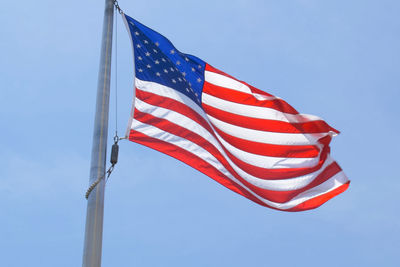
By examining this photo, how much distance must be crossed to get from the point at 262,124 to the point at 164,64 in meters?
2.78

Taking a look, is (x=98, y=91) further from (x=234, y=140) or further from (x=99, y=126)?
(x=234, y=140)

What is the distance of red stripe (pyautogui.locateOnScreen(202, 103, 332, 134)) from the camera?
44.6 feet

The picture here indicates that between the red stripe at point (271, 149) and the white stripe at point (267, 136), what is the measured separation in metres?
0.09

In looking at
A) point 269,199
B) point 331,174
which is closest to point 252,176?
point 269,199

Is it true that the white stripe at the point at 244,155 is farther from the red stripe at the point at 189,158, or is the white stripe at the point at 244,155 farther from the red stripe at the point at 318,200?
the red stripe at the point at 318,200

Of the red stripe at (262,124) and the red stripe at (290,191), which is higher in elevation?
the red stripe at (262,124)

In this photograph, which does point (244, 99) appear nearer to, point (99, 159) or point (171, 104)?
point (171, 104)

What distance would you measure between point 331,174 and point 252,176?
181 centimetres

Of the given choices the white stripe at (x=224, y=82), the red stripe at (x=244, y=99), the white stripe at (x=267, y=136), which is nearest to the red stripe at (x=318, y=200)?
the white stripe at (x=267, y=136)

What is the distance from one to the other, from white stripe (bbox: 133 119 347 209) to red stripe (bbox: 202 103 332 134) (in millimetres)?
1308

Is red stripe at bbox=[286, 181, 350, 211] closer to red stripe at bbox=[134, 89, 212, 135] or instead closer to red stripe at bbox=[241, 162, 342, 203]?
red stripe at bbox=[241, 162, 342, 203]

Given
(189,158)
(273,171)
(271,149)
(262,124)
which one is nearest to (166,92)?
(189,158)

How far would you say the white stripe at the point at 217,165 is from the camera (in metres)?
11.6

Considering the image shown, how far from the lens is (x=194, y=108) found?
1298cm
